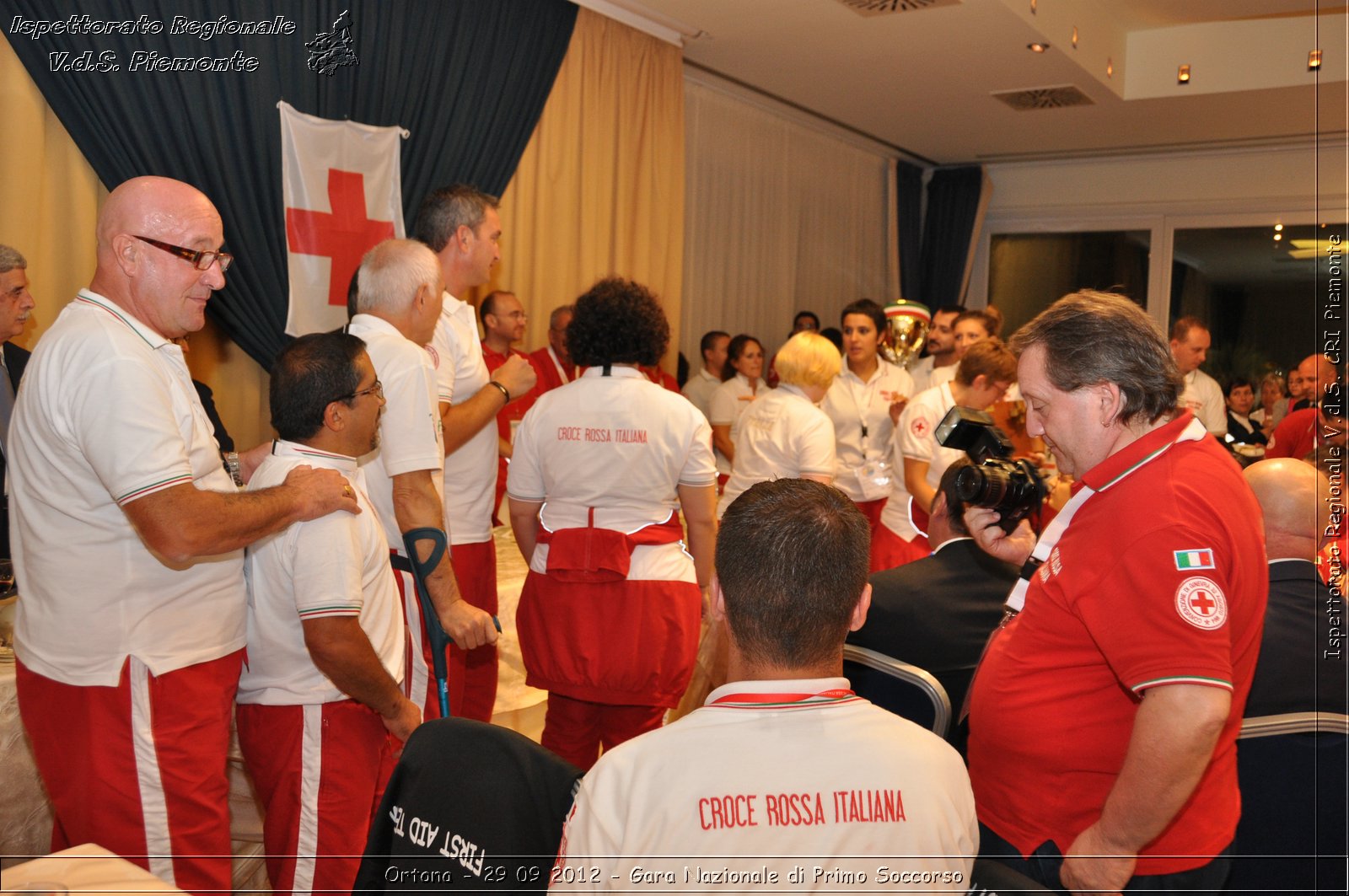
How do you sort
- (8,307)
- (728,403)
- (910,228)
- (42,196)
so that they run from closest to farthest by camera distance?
1. (8,307)
2. (42,196)
3. (728,403)
4. (910,228)

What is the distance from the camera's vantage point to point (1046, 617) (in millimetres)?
1501

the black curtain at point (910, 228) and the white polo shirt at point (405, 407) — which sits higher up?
the black curtain at point (910, 228)

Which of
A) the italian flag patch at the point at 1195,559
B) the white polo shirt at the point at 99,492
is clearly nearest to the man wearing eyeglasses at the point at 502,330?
the white polo shirt at the point at 99,492

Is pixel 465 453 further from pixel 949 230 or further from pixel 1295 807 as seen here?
pixel 949 230

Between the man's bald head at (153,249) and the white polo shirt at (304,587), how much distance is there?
32 centimetres

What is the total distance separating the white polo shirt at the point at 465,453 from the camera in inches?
105

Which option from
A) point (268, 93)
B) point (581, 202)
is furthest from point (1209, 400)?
point (268, 93)

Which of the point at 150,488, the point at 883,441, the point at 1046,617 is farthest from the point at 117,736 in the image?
the point at 883,441

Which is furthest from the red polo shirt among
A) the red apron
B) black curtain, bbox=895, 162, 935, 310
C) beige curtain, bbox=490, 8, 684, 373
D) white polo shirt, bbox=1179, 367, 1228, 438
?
black curtain, bbox=895, 162, 935, 310

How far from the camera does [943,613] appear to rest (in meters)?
2.19

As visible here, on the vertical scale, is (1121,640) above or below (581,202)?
below

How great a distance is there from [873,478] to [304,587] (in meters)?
2.94

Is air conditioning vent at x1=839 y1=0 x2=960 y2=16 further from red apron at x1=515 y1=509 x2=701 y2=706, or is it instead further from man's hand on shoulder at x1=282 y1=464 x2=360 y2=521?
man's hand on shoulder at x1=282 y1=464 x2=360 y2=521

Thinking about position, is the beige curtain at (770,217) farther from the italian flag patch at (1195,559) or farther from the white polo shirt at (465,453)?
the italian flag patch at (1195,559)
